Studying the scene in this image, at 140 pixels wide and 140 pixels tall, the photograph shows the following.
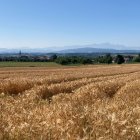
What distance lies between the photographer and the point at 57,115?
7.32 m

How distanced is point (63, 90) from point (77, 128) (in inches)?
595

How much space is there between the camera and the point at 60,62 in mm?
135750

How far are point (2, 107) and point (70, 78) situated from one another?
2367cm

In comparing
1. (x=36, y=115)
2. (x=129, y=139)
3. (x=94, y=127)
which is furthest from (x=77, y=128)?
(x=36, y=115)

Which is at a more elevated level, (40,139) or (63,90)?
(40,139)

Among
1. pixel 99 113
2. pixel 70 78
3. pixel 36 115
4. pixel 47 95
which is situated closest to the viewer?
pixel 99 113

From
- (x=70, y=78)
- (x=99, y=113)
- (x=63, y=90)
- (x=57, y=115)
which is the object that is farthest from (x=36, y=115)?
(x=70, y=78)

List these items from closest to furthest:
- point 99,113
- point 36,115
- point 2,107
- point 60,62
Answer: point 99,113 < point 36,115 < point 2,107 < point 60,62

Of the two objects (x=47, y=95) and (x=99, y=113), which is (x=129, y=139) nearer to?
(x=99, y=113)

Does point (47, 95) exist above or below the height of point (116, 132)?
below

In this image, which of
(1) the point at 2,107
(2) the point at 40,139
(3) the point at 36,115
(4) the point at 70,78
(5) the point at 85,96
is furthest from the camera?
(4) the point at 70,78

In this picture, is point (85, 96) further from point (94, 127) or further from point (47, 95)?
point (94, 127)

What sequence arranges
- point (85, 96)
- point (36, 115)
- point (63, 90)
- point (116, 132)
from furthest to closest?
point (63, 90) → point (85, 96) → point (36, 115) → point (116, 132)

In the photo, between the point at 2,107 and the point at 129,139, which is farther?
the point at 2,107
